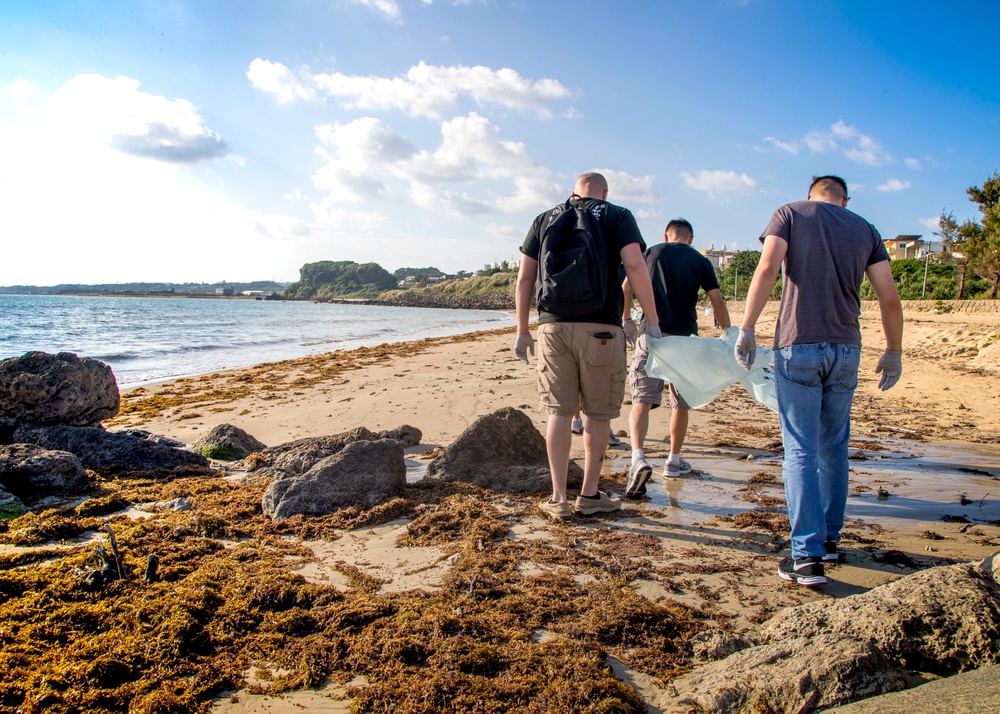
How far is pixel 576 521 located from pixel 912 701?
87.3 inches

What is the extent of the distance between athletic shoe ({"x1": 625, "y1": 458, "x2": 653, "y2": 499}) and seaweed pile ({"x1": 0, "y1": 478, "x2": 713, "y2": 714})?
2.38 ft

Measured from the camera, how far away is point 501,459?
4703mm

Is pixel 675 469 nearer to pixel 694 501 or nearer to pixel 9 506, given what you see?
pixel 694 501

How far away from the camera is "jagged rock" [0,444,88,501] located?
423 centimetres

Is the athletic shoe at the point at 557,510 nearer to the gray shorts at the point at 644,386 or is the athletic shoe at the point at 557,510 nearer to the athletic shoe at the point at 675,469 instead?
the gray shorts at the point at 644,386

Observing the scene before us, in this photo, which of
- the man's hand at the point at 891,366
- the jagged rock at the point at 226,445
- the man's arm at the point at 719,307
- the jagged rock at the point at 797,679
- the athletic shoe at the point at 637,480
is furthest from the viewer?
the jagged rock at the point at 226,445

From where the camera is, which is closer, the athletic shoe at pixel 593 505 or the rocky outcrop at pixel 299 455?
the athletic shoe at pixel 593 505

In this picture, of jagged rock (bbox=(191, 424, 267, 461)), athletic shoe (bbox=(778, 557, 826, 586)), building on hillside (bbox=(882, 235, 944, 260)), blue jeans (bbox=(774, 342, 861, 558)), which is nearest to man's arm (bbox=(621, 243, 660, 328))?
blue jeans (bbox=(774, 342, 861, 558))

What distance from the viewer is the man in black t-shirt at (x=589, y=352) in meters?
3.62

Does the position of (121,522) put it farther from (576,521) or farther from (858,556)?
(858,556)

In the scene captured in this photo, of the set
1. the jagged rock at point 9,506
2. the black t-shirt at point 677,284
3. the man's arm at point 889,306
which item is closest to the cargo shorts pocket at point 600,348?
the black t-shirt at point 677,284

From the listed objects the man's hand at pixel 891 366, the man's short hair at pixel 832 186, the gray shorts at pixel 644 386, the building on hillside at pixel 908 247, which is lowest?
the gray shorts at pixel 644 386

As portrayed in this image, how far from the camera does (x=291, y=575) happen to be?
2.84 m

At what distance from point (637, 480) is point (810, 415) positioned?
1448 mm
